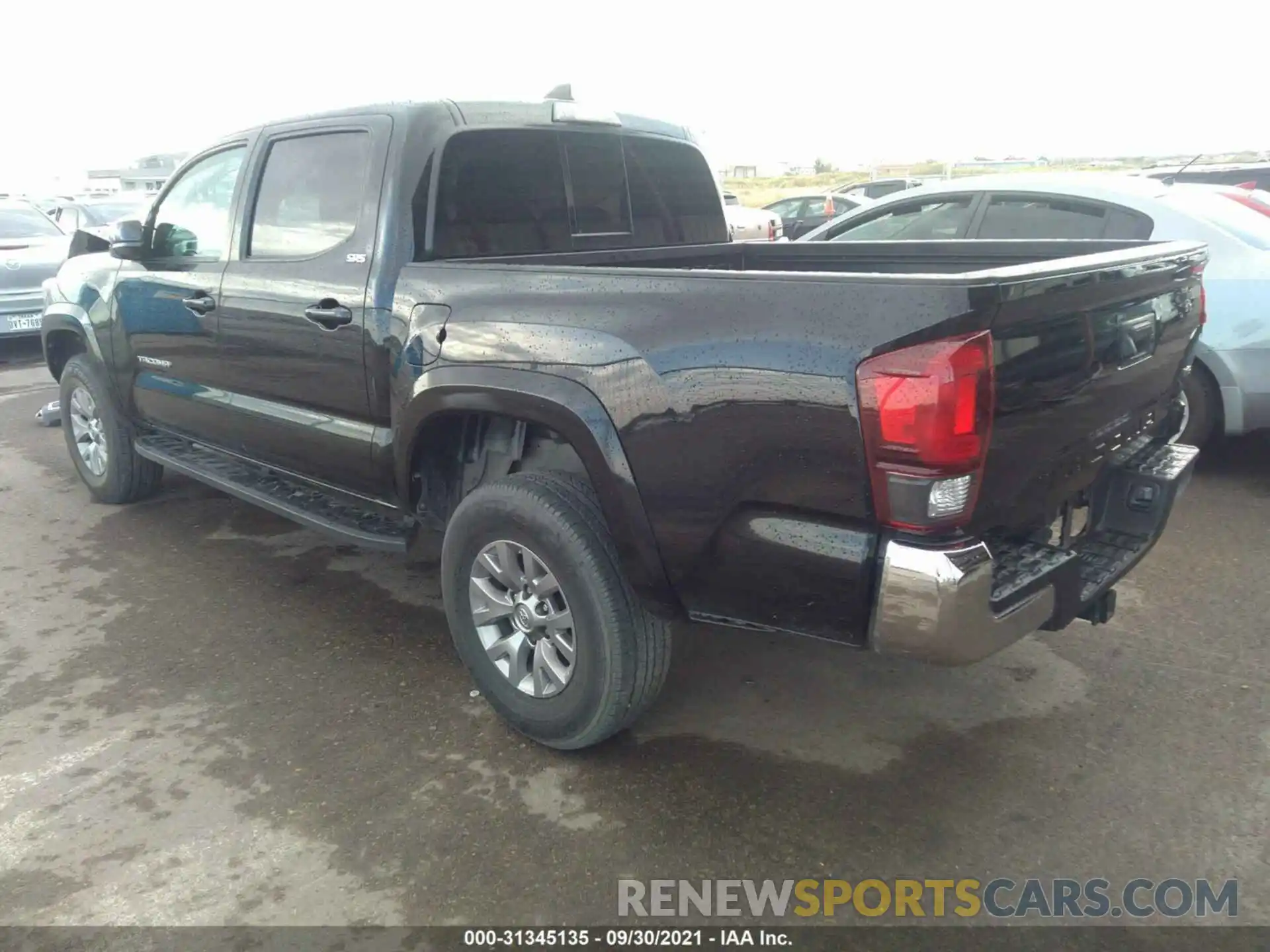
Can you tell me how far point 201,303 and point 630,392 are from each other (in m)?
2.46

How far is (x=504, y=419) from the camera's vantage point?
3.19 metres

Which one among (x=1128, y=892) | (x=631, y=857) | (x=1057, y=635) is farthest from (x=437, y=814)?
(x=1057, y=635)

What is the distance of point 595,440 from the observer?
270 centimetres

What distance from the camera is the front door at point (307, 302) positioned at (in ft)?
11.3

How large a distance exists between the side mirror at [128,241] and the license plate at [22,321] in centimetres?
640

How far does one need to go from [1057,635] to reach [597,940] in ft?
7.41

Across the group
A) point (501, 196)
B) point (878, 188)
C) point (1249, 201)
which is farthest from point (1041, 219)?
point (878, 188)

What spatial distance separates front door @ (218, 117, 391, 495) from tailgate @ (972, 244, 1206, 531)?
6.89 ft

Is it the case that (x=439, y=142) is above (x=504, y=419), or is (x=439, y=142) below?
above

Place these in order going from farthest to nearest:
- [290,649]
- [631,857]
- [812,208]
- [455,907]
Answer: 1. [812,208]
2. [290,649]
3. [631,857]
4. [455,907]

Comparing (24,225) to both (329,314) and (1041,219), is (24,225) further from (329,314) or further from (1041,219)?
(1041,219)

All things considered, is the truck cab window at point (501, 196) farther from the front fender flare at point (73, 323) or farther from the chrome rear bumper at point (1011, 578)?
the front fender flare at point (73, 323)

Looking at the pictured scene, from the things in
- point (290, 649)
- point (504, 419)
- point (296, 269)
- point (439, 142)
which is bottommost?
point (290, 649)

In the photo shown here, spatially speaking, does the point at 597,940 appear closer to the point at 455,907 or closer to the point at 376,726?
the point at 455,907
